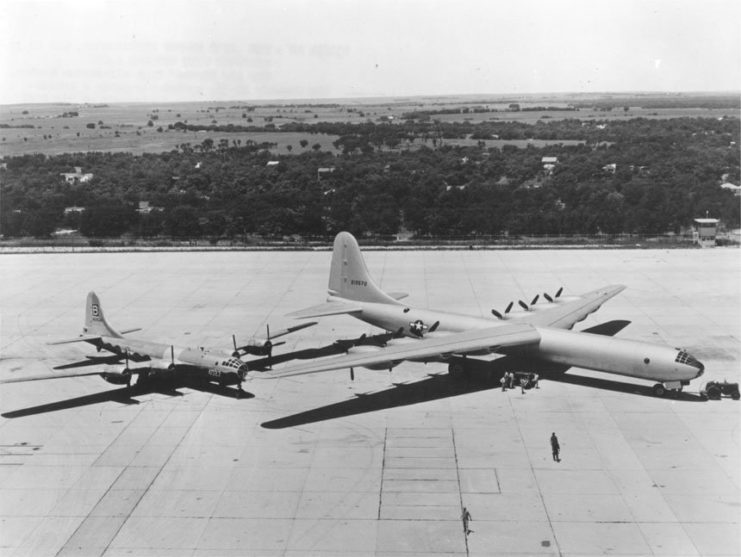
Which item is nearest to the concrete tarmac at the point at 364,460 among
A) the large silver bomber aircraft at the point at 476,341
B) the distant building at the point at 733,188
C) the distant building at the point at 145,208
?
the large silver bomber aircraft at the point at 476,341

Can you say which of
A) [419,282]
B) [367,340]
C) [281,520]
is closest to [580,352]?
[367,340]

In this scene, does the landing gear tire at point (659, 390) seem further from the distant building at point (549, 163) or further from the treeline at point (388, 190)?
the distant building at point (549, 163)

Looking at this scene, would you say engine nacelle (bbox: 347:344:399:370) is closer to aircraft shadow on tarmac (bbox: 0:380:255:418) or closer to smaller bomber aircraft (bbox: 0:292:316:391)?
smaller bomber aircraft (bbox: 0:292:316:391)

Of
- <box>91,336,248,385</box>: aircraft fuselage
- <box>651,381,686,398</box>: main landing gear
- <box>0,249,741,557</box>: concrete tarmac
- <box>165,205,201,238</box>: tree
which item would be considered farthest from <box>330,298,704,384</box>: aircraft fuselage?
<box>165,205,201,238</box>: tree

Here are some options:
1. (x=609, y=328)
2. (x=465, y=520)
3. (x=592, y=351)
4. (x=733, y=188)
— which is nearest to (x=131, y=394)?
(x=465, y=520)

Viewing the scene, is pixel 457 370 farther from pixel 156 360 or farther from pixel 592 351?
pixel 156 360
